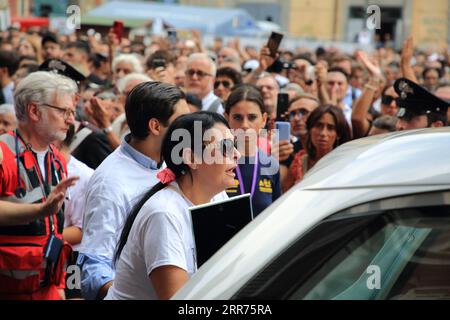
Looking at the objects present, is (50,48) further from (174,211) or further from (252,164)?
(174,211)

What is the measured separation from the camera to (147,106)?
14.6ft

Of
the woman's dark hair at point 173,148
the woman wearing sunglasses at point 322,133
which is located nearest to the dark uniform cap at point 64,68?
the woman wearing sunglasses at point 322,133

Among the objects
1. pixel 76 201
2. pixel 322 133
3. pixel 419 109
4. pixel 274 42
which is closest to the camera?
pixel 76 201

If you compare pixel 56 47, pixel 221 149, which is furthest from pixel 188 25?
pixel 221 149

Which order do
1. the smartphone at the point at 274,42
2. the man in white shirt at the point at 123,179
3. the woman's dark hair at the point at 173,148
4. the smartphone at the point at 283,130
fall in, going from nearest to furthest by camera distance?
the woman's dark hair at the point at 173,148 → the man in white shirt at the point at 123,179 → the smartphone at the point at 283,130 → the smartphone at the point at 274,42

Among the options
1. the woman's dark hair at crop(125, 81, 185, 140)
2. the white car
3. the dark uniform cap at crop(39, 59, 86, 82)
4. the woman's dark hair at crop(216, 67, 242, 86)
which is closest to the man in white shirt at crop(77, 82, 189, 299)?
the woman's dark hair at crop(125, 81, 185, 140)

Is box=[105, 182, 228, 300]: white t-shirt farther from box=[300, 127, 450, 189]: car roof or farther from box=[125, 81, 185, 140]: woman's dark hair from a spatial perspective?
box=[125, 81, 185, 140]: woman's dark hair

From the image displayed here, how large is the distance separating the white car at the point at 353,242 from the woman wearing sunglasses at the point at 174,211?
996 mm

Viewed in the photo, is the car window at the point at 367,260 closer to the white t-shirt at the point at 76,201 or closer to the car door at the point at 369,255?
the car door at the point at 369,255

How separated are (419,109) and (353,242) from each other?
4.47 meters

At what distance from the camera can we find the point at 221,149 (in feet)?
12.0

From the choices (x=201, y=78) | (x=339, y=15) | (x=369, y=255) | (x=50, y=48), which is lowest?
(x=339, y=15)

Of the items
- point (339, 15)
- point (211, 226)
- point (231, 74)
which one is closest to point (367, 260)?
point (211, 226)

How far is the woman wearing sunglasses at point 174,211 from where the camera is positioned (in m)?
3.15
